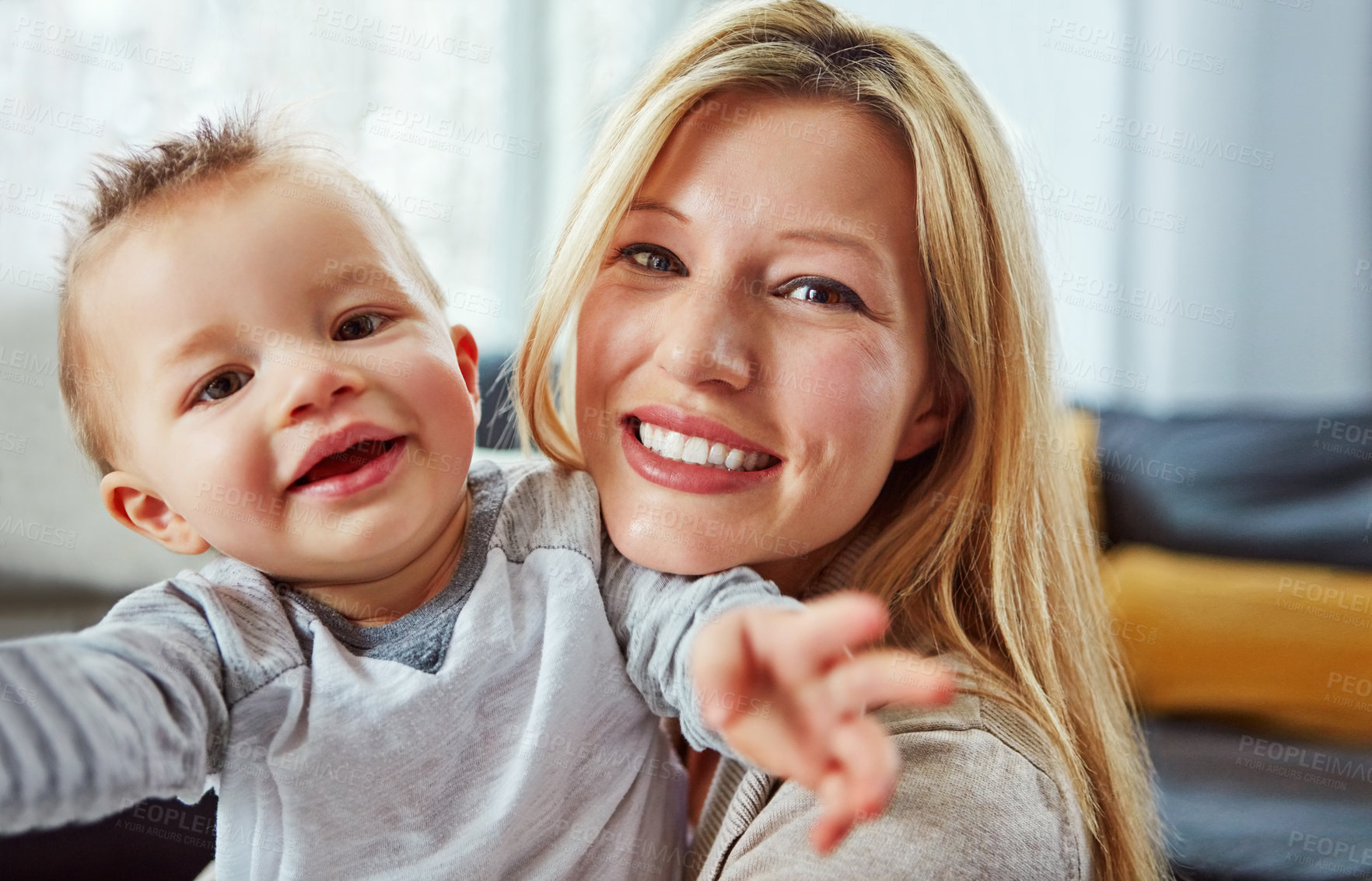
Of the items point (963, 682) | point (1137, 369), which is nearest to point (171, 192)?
point (963, 682)

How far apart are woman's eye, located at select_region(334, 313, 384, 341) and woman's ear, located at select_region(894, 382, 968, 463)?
1.60 feet

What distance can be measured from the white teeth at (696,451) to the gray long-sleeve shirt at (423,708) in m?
0.10

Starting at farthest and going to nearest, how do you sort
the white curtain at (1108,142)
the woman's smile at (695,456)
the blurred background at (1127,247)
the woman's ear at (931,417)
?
the white curtain at (1108,142)
the blurred background at (1127,247)
the woman's ear at (931,417)
the woman's smile at (695,456)

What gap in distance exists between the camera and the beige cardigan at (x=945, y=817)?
697 mm

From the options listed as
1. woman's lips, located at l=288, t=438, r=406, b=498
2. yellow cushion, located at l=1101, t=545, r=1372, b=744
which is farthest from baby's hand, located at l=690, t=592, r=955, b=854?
yellow cushion, located at l=1101, t=545, r=1372, b=744

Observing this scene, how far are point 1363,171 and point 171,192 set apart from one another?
9.32ft

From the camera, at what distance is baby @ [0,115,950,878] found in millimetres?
688

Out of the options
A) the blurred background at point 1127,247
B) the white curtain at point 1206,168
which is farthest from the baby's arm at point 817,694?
the white curtain at point 1206,168

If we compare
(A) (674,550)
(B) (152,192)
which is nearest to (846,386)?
(A) (674,550)

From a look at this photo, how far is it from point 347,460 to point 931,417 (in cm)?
56

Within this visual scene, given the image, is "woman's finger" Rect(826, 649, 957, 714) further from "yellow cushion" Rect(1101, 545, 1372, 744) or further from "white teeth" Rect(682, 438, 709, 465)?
"yellow cushion" Rect(1101, 545, 1372, 744)

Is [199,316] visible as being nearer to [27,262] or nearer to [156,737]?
[156,737]

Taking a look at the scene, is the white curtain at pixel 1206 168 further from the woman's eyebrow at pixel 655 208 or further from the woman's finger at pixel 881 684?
the woman's finger at pixel 881 684

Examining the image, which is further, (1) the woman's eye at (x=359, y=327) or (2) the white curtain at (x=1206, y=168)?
(2) the white curtain at (x=1206, y=168)
